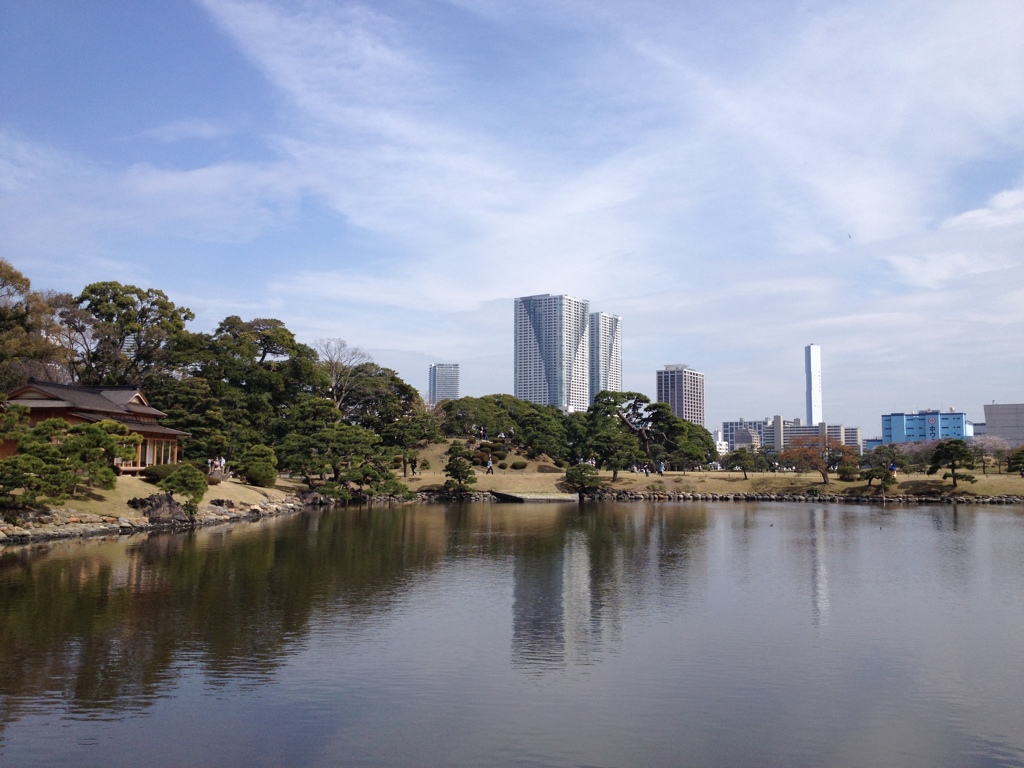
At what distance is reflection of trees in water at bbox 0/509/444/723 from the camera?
39.1 feet

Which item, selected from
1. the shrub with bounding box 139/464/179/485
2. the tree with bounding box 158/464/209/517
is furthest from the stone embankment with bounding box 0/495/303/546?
the shrub with bounding box 139/464/179/485

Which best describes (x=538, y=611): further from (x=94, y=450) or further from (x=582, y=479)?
(x=582, y=479)

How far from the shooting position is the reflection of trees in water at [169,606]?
11914 mm

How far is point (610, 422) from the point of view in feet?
234

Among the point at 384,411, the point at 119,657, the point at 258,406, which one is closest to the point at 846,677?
the point at 119,657

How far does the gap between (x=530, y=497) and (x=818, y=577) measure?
39.2 metres

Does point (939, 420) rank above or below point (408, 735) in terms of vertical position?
above

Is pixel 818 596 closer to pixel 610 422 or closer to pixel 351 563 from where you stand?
pixel 351 563

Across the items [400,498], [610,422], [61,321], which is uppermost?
[61,321]

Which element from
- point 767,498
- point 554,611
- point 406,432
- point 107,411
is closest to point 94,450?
point 107,411

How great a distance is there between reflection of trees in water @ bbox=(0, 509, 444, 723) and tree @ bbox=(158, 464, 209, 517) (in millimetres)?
4936

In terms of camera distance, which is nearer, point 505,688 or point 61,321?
point 505,688

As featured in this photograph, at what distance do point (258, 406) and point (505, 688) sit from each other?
4450 centimetres

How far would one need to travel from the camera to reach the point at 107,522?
31.3 meters
